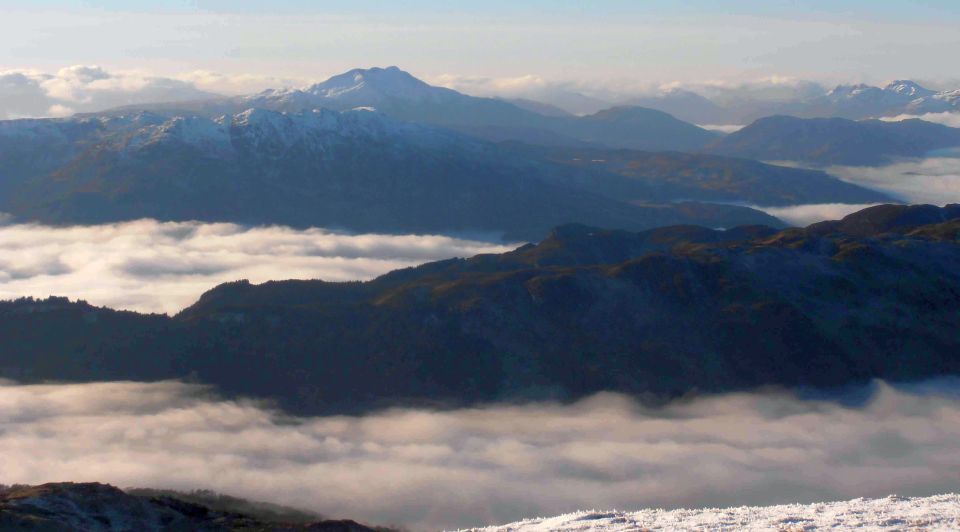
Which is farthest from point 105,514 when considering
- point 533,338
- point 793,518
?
point 533,338

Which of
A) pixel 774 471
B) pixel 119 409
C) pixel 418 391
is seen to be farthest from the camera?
pixel 418 391

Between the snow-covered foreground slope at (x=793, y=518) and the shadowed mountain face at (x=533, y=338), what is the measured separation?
94027mm

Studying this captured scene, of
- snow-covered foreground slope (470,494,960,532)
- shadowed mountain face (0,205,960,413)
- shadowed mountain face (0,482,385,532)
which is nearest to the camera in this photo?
snow-covered foreground slope (470,494,960,532)

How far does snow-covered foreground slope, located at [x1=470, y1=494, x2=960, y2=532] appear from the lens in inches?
2312

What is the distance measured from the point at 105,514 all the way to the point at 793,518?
157ft

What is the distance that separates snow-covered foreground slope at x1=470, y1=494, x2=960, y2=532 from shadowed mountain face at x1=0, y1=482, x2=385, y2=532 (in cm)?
2347

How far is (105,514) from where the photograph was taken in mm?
79000

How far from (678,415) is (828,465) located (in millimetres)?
26162

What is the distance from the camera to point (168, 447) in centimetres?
13638

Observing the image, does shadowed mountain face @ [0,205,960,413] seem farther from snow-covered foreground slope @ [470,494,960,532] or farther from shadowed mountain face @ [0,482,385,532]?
snow-covered foreground slope @ [470,494,960,532]

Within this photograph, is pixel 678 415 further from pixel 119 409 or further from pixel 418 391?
pixel 119 409

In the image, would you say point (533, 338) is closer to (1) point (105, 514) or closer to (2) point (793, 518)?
(1) point (105, 514)

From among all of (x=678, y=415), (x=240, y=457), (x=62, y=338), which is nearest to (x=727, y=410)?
(x=678, y=415)

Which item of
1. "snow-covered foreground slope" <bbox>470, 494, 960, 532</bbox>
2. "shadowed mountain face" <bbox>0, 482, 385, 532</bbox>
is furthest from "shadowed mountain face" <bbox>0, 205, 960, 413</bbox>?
"snow-covered foreground slope" <bbox>470, 494, 960, 532</bbox>
